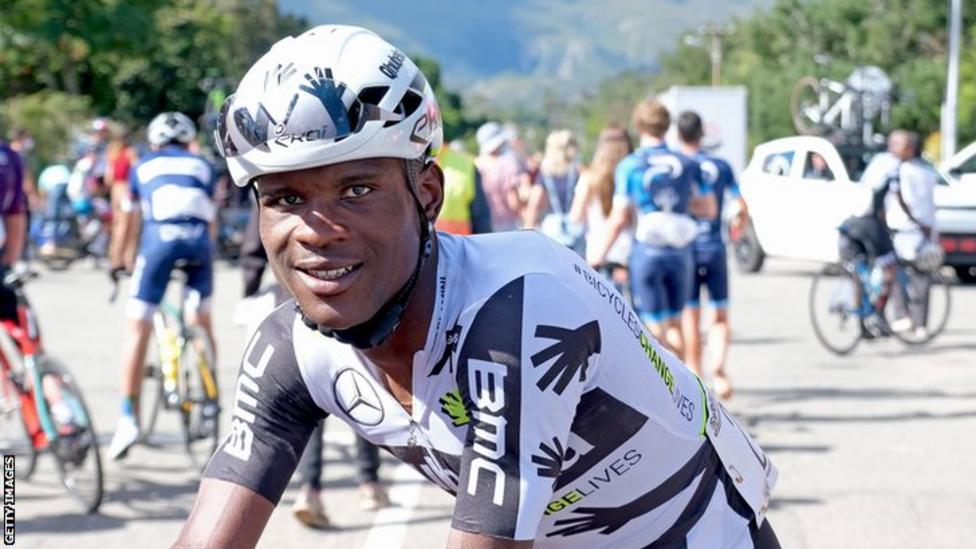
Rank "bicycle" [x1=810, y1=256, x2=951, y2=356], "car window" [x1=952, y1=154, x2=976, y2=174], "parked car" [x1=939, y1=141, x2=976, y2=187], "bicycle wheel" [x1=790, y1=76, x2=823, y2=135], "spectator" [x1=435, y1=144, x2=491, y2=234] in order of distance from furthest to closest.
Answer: "bicycle" [x1=810, y1=256, x2=951, y2=356] < "spectator" [x1=435, y1=144, x2=491, y2=234] < "car window" [x1=952, y1=154, x2=976, y2=174] < "parked car" [x1=939, y1=141, x2=976, y2=187] < "bicycle wheel" [x1=790, y1=76, x2=823, y2=135]

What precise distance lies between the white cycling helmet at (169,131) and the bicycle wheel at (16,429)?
170cm

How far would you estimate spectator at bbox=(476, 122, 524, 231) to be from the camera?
14.7m

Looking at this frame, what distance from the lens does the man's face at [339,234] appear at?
7.58 ft

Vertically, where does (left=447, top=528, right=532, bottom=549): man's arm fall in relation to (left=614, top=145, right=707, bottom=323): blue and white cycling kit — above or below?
above

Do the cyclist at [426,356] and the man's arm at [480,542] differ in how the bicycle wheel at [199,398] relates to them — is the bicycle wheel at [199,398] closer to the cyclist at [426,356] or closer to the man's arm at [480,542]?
the cyclist at [426,356]

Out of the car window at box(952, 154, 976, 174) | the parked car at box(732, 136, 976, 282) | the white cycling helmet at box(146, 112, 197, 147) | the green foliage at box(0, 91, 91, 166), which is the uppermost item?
the parked car at box(732, 136, 976, 282)

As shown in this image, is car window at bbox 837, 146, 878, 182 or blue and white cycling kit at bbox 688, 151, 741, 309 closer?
car window at bbox 837, 146, 878, 182

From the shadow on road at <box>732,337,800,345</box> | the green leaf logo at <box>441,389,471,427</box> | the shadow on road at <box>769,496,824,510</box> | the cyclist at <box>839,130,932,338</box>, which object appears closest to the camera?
the green leaf logo at <box>441,389,471,427</box>

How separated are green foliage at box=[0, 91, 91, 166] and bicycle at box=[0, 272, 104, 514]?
29.6 meters

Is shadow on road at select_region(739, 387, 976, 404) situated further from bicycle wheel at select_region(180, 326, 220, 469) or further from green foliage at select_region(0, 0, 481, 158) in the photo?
green foliage at select_region(0, 0, 481, 158)

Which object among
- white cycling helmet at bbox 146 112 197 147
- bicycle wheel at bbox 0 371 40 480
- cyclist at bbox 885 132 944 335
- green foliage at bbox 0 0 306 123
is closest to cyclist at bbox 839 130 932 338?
cyclist at bbox 885 132 944 335

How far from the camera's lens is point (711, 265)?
10.8 m

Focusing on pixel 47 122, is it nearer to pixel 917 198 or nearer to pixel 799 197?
pixel 917 198

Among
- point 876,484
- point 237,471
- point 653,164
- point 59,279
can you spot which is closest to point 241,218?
point 59,279
